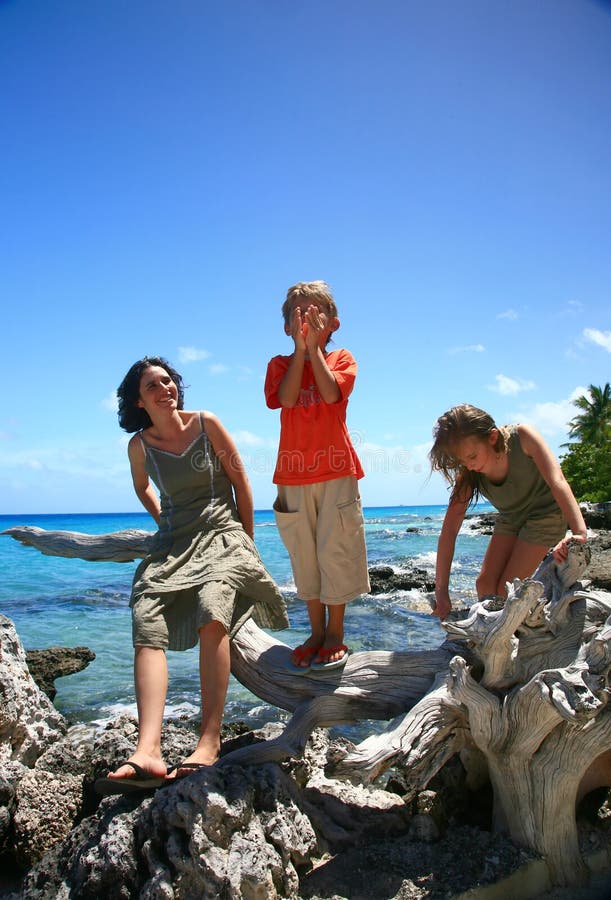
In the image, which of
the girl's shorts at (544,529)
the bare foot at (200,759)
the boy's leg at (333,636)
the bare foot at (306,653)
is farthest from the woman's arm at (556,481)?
the bare foot at (200,759)

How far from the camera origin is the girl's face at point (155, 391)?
420 centimetres

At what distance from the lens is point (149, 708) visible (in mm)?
3197

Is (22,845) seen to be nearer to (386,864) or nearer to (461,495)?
(386,864)

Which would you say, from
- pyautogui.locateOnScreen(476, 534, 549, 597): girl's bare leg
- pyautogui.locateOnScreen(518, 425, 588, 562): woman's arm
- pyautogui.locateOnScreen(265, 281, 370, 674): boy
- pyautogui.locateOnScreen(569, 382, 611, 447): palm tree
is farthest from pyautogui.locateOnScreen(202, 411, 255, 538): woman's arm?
pyautogui.locateOnScreen(569, 382, 611, 447): palm tree

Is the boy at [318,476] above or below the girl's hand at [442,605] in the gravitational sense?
above

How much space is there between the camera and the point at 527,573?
450 centimetres

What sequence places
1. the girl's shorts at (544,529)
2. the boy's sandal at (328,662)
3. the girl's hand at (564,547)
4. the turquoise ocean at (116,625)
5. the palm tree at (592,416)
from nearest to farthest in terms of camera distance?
the girl's hand at (564,547) < the boy's sandal at (328,662) < the girl's shorts at (544,529) < the turquoise ocean at (116,625) < the palm tree at (592,416)

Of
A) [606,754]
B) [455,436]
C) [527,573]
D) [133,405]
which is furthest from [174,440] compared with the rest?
[606,754]

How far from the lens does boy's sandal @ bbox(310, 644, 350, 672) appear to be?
3789mm

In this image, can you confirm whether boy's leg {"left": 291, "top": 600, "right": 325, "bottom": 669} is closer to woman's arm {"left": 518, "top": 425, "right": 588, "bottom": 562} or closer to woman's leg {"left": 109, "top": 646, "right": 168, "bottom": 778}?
woman's leg {"left": 109, "top": 646, "right": 168, "bottom": 778}

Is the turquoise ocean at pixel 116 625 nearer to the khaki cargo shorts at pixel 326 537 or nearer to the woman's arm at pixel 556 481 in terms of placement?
the khaki cargo shorts at pixel 326 537

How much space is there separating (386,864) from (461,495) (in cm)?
225

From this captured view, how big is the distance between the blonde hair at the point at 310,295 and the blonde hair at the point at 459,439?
1.03m

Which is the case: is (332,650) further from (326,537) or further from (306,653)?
(326,537)
